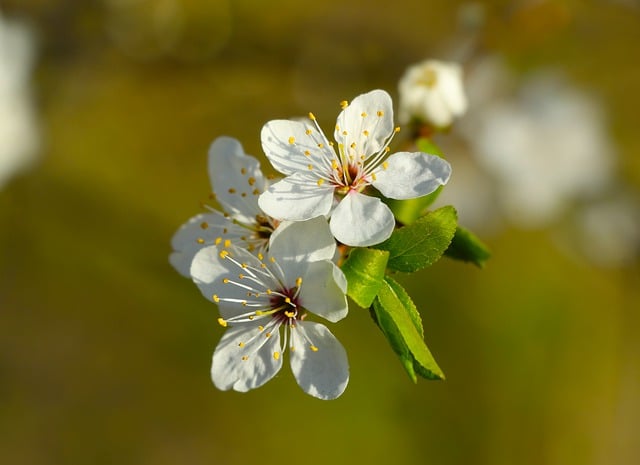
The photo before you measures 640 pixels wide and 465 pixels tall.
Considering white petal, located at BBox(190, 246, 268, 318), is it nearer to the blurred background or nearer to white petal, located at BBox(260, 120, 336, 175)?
white petal, located at BBox(260, 120, 336, 175)

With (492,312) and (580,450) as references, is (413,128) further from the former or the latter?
(580,450)

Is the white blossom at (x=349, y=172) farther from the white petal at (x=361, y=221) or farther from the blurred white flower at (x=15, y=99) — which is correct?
the blurred white flower at (x=15, y=99)

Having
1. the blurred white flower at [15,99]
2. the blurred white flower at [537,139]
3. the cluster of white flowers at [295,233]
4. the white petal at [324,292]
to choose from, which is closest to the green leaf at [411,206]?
the cluster of white flowers at [295,233]

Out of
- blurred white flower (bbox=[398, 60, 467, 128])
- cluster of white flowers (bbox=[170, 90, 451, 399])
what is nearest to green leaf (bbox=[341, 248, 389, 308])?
cluster of white flowers (bbox=[170, 90, 451, 399])

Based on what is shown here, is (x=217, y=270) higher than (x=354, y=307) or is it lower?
higher

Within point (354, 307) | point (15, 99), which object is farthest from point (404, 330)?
point (15, 99)

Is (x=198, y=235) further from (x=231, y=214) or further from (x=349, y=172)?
(x=349, y=172)
